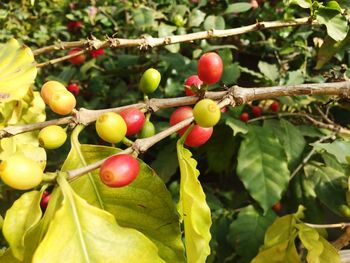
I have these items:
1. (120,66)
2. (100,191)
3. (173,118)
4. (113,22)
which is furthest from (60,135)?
(113,22)

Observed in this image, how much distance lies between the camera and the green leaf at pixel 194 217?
25.3 inches

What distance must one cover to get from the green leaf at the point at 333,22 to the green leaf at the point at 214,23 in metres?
0.57

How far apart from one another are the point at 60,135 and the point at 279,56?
1.47 metres

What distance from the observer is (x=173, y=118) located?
0.85 m

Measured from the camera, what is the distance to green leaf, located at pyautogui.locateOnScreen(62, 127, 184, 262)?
2.51 feet

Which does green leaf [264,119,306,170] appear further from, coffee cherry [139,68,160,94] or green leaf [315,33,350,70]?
coffee cherry [139,68,160,94]

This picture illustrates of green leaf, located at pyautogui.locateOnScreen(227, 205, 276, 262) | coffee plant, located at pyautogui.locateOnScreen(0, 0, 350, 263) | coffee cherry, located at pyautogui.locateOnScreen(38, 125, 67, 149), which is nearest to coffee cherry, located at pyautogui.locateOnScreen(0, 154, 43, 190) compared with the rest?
coffee plant, located at pyautogui.locateOnScreen(0, 0, 350, 263)

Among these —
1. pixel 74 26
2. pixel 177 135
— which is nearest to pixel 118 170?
pixel 177 135

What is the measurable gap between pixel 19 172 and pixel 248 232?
1.09 metres

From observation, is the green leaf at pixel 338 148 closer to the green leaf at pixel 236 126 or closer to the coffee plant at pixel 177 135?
the coffee plant at pixel 177 135

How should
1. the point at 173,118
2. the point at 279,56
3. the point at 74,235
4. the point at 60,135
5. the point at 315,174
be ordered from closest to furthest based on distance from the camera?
1. the point at 74,235
2. the point at 60,135
3. the point at 173,118
4. the point at 315,174
5. the point at 279,56

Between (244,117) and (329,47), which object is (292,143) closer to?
(244,117)

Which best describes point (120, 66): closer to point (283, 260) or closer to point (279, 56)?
point (279, 56)

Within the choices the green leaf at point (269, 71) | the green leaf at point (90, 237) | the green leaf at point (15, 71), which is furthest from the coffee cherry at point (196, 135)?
the green leaf at point (269, 71)
